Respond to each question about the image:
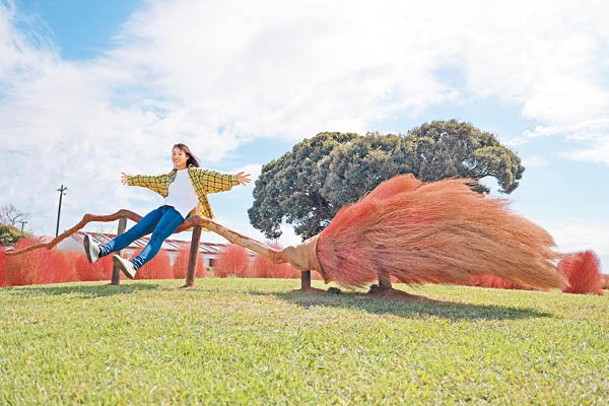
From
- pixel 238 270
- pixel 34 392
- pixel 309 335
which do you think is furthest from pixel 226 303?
pixel 238 270

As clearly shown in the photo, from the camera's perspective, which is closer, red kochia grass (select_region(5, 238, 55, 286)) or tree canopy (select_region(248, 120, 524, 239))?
red kochia grass (select_region(5, 238, 55, 286))

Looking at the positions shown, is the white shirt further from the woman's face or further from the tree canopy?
the tree canopy

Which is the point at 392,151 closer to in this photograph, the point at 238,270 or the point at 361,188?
the point at 361,188

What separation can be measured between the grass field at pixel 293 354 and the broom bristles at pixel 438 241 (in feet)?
1.51

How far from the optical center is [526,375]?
295cm

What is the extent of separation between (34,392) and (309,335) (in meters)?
1.75

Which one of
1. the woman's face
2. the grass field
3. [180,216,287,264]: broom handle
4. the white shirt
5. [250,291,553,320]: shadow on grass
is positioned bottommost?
the grass field

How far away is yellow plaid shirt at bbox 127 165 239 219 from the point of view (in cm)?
705

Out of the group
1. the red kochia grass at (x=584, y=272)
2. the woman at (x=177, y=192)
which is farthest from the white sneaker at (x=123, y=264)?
the red kochia grass at (x=584, y=272)

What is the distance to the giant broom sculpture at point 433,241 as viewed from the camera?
521 centimetres

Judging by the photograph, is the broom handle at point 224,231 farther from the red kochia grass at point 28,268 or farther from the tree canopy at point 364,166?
the tree canopy at point 364,166

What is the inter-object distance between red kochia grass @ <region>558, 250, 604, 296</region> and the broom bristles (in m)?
5.86

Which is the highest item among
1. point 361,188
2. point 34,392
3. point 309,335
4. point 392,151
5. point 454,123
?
point 454,123

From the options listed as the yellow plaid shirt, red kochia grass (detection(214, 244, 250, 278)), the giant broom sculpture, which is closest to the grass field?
the giant broom sculpture
